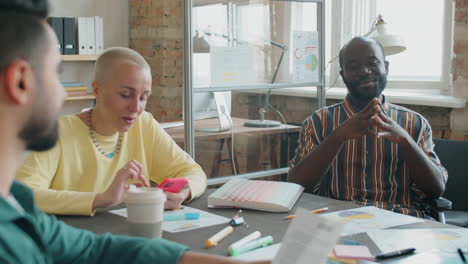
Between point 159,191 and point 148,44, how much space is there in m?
3.83

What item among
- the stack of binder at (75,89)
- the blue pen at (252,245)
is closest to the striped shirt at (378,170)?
the blue pen at (252,245)

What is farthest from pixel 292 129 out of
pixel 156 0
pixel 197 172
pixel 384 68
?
pixel 156 0

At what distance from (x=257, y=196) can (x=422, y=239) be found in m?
0.51

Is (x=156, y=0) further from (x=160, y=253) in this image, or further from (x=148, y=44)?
(x=160, y=253)

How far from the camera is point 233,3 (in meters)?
3.10

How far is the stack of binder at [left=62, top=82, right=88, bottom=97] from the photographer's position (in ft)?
15.5

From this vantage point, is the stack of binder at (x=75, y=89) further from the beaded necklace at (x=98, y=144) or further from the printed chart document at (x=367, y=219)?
the printed chart document at (x=367, y=219)

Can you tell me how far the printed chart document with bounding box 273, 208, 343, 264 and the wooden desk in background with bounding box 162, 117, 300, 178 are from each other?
79.8 inches

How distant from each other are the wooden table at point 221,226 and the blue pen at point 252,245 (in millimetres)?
27

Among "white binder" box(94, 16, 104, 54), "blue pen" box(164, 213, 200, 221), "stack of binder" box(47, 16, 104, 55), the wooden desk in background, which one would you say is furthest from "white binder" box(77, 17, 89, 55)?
"blue pen" box(164, 213, 200, 221)

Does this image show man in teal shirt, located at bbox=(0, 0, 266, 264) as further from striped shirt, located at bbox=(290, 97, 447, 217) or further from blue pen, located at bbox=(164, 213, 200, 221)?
striped shirt, located at bbox=(290, 97, 447, 217)

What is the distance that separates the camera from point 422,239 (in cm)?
136

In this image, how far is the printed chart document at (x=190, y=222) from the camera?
1443 mm

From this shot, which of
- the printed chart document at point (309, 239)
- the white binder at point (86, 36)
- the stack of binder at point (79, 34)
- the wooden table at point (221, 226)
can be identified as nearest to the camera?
the printed chart document at point (309, 239)
